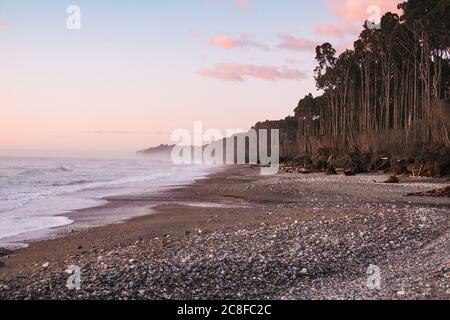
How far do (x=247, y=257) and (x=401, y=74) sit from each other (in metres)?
59.6

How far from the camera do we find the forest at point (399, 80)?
44.4m

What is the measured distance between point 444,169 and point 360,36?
37.3 metres

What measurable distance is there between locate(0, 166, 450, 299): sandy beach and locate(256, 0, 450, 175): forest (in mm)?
24629

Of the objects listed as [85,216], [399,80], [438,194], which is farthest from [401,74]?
[85,216]

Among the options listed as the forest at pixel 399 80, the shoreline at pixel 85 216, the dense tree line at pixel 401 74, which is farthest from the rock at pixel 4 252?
the dense tree line at pixel 401 74

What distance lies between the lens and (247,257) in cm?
992

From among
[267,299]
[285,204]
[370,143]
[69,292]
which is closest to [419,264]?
[267,299]

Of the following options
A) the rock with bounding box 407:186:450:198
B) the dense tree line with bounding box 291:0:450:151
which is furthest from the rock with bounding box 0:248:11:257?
the dense tree line with bounding box 291:0:450:151

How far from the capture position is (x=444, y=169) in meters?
33.9

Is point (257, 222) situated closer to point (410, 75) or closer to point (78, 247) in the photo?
point (78, 247)

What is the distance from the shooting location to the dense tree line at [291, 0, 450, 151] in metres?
44.9

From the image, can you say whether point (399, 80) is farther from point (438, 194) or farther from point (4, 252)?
point (4, 252)

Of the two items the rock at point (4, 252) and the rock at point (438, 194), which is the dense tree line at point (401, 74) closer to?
the rock at point (438, 194)

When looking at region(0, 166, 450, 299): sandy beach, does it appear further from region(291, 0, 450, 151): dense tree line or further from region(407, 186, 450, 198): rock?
region(291, 0, 450, 151): dense tree line
